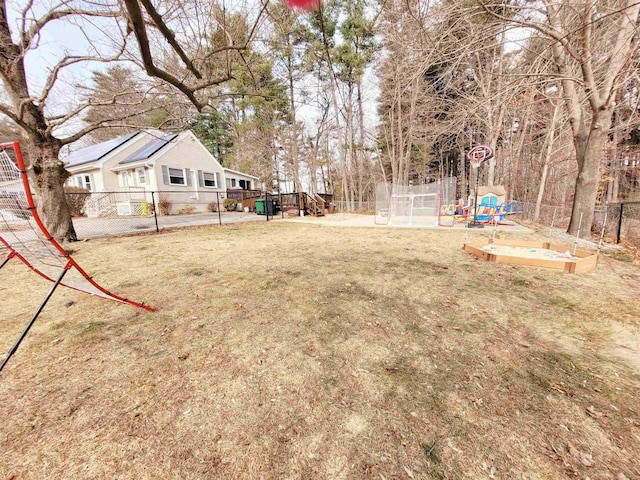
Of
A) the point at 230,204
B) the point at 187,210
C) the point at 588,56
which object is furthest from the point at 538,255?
the point at 230,204

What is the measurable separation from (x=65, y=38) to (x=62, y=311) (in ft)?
21.0

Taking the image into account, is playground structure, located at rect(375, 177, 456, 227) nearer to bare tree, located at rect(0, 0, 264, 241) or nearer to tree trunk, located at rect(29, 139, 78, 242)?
bare tree, located at rect(0, 0, 264, 241)

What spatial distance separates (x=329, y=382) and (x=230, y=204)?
737 inches

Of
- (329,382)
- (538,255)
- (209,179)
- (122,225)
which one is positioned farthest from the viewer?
(209,179)

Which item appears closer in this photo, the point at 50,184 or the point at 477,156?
the point at 50,184

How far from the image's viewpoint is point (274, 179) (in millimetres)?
27875

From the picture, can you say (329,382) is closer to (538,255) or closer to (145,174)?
(538,255)

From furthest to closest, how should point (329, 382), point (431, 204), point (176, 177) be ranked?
point (176, 177) < point (431, 204) < point (329, 382)

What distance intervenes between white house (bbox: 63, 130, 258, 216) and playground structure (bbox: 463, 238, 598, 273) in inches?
548

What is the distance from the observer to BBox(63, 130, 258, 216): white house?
14.7m

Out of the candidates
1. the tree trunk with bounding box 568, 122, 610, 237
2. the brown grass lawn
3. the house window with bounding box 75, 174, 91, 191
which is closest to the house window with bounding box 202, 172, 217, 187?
the house window with bounding box 75, 174, 91, 191

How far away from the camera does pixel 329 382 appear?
1.76 meters

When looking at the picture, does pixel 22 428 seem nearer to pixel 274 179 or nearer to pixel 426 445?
pixel 426 445

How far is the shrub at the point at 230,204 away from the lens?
18.8 m
